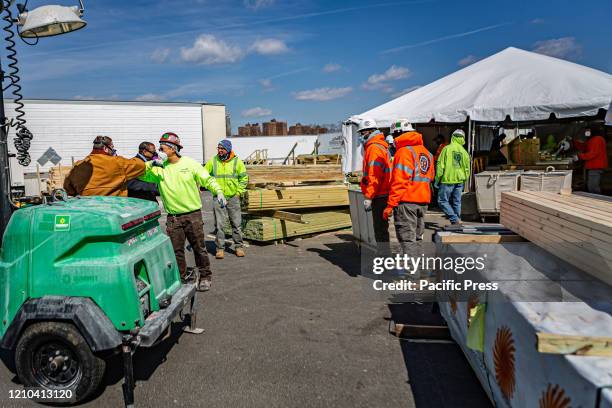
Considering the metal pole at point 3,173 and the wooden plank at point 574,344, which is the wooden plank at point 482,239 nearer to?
the wooden plank at point 574,344

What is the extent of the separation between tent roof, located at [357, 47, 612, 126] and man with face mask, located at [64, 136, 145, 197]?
9.35 meters

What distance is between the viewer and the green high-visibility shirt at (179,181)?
5.70 meters

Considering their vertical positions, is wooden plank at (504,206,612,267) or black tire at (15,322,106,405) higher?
wooden plank at (504,206,612,267)

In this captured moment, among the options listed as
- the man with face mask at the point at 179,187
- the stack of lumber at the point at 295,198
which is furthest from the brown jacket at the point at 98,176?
the stack of lumber at the point at 295,198

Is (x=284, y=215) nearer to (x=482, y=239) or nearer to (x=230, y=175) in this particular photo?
(x=230, y=175)

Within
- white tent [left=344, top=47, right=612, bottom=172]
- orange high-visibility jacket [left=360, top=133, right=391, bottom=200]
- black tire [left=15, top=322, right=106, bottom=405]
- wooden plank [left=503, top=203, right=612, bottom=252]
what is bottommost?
black tire [left=15, top=322, right=106, bottom=405]

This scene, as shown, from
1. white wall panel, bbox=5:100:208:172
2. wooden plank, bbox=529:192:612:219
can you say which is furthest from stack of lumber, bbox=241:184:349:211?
white wall panel, bbox=5:100:208:172

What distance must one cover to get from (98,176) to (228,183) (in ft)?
11.5

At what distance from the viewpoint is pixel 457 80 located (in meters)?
14.5

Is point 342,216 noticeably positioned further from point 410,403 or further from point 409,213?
point 410,403

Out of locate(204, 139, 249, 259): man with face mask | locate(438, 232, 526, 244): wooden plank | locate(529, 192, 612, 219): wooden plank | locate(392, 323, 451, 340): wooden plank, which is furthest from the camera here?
locate(204, 139, 249, 259): man with face mask

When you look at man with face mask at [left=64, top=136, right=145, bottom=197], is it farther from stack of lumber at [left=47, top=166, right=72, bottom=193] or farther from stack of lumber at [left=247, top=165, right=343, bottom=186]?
stack of lumber at [left=47, top=166, right=72, bottom=193]

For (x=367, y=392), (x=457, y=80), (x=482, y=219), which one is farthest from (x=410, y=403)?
(x=457, y=80)

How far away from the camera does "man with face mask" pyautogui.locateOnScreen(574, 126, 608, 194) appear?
434 inches
